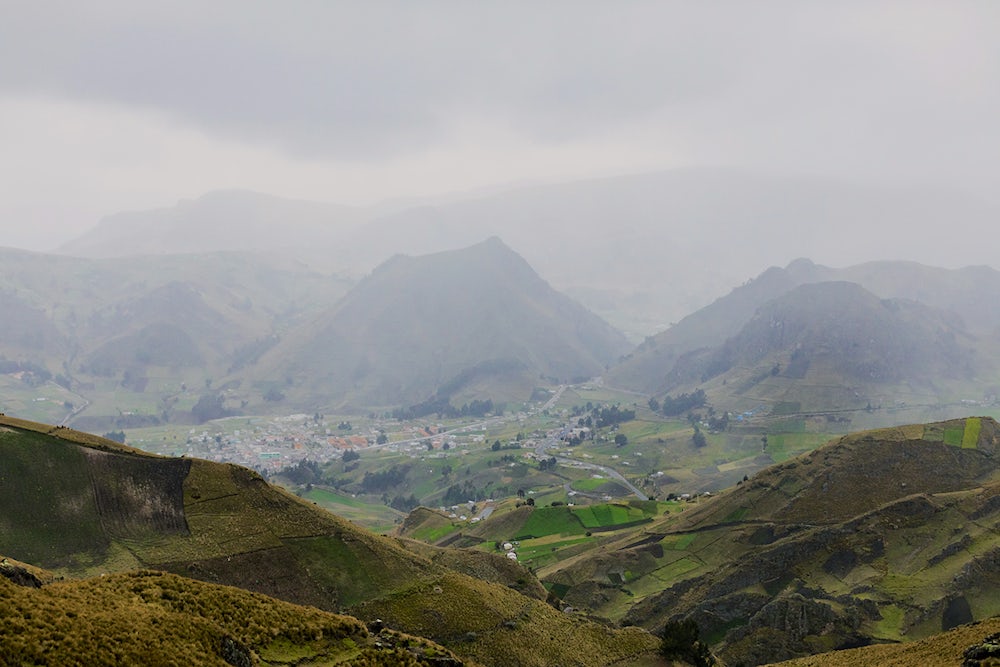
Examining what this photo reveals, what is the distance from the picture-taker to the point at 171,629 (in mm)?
39562

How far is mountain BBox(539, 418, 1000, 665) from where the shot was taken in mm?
94625

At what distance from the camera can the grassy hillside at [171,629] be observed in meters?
33.6

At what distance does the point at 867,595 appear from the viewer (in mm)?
98938

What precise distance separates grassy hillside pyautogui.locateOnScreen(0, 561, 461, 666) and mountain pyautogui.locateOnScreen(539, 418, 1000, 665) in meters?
69.2

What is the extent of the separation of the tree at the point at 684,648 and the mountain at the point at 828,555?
1912 centimetres

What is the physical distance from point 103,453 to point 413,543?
174 ft

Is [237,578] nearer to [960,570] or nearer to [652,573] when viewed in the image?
[652,573]

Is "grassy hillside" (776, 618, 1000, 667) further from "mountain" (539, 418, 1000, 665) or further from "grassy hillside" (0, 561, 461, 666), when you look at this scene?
"grassy hillside" (0, 561, 461, 666)

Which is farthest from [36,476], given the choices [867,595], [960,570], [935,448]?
[935,448]

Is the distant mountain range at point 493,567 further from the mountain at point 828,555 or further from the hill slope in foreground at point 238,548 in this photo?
the mountain at point 828,555

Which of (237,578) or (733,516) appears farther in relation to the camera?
(733,516)

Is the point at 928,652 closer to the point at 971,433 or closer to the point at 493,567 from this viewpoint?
the point at 493,567

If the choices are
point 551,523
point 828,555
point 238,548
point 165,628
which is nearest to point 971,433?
point 828,555

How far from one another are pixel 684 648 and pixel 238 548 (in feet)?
183
